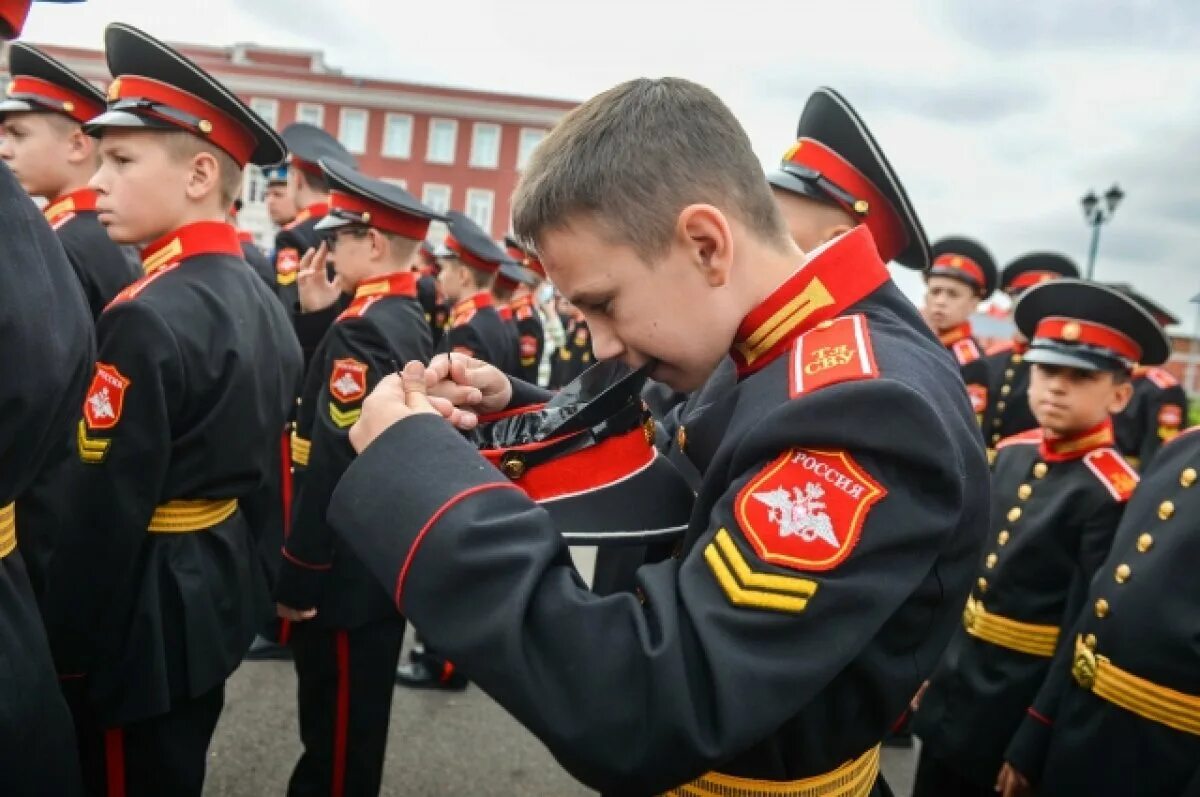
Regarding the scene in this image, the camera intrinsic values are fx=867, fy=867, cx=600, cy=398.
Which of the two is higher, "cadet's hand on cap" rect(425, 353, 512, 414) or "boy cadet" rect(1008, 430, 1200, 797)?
"cadet's hand on cap" rect(425, 353, 512, 414)

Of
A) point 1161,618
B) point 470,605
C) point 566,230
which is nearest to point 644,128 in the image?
point 566,230

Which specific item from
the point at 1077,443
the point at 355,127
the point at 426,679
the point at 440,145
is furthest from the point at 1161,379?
the point at 355,127

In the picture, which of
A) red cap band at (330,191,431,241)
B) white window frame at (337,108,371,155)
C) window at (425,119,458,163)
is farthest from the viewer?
window at (425,119,458,163)

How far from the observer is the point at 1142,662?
2.19m

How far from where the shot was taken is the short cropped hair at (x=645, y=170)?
4.08 ft

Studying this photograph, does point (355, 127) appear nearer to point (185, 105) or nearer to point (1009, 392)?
point (1009, 392)

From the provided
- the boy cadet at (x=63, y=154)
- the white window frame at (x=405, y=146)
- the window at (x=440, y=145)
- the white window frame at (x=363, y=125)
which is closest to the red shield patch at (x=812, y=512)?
the boy cadet at (x=63, y=154)

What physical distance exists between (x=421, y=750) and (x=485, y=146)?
39869mm

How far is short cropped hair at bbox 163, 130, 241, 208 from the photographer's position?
2594 millimetres

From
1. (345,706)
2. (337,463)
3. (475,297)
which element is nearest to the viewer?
(345,706)

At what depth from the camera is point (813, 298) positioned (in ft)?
4.25

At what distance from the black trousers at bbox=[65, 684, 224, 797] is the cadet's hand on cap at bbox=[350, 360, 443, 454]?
1.53 m

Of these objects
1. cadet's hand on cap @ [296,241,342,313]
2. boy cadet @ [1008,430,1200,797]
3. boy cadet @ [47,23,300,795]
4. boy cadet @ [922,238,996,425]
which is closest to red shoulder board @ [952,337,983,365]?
boy cadet @ [922,238,996,425]

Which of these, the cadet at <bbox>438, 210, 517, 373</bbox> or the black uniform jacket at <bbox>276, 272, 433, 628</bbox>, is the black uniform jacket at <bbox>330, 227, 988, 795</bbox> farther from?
the cadet at <bbox>438, 210, 517, 373</bbox>
